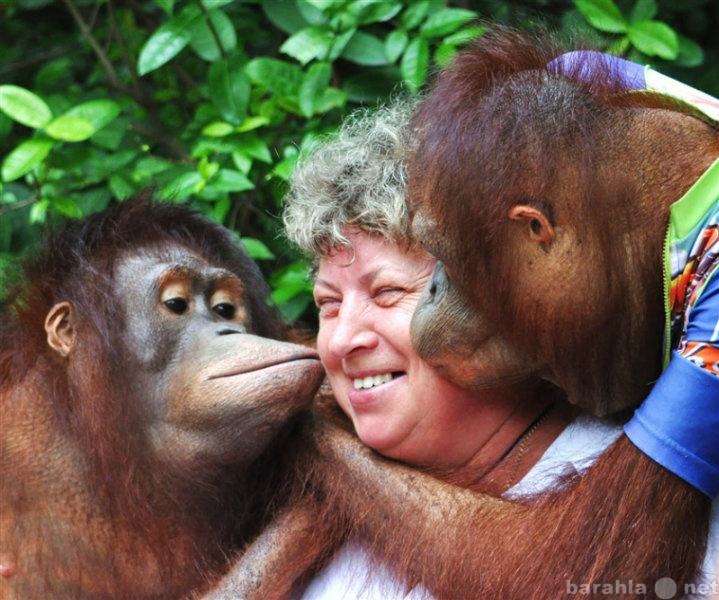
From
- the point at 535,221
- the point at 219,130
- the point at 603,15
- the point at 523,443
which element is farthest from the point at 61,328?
the point at 603,15

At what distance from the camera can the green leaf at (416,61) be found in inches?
128

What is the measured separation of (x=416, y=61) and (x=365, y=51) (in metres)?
0.28

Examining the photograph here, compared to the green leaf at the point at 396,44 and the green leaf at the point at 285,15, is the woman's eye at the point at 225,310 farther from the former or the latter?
the green leaf at the point at 285,15

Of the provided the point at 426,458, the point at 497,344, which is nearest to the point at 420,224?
the point at 497,344

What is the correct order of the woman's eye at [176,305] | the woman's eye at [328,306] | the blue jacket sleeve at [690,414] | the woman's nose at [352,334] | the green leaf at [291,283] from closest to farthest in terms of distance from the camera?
the blue jacket sleeve at [690,414], the woman's nose at [352,334], the woman's eye at [328,306], the woman's eye at [176,305], the green leaf at [291,283]

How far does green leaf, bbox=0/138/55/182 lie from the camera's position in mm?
3295

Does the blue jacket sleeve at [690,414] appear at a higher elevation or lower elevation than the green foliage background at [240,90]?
higher

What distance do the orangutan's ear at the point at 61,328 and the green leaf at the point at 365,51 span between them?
129 centimetres

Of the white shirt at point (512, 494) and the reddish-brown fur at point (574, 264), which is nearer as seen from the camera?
the reddish-brown fur at point (574, 264)

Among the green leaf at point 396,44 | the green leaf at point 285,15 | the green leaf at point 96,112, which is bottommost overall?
the green leaf at point 96,112

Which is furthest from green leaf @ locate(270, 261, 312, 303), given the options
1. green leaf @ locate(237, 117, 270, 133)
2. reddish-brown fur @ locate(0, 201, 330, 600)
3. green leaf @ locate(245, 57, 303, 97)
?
reddish-brown fur @ locate(0, 201, 330, 600)

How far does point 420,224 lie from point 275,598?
872 mm

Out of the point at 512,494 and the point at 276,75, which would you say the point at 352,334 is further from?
the point at 276,75

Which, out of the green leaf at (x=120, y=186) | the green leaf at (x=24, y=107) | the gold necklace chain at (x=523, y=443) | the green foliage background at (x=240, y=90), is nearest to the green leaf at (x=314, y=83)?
the green foliage background at (x=240, y=90)
